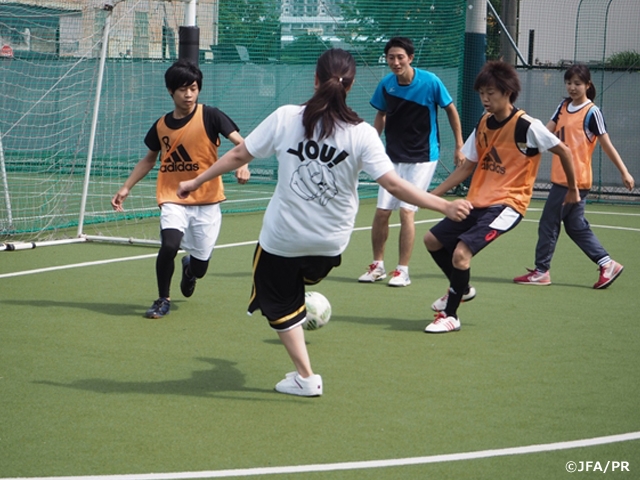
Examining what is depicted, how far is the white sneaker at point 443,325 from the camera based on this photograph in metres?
7.01

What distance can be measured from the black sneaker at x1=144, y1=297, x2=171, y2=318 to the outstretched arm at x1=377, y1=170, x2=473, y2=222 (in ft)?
9.65

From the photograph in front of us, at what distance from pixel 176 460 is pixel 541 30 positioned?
16154 millimetres

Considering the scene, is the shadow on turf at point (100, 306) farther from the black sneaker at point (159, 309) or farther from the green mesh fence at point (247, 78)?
the green mesh fence at point (247, 78)

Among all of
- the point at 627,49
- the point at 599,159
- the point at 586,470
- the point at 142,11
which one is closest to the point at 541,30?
the point at 627,49

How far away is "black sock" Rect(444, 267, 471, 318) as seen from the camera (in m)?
6.98

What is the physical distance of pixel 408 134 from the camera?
30.7 ft

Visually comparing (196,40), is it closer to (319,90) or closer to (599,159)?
(319,90)

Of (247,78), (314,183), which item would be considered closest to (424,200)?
(314,183)

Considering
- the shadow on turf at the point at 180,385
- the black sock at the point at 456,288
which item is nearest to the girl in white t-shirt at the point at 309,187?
the shadow on turf at the point at 180,385

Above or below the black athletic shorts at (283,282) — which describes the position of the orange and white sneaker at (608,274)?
below

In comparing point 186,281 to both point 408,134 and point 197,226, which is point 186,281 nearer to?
point 197,226

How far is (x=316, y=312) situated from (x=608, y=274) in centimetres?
359

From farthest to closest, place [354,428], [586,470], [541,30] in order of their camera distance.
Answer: [541,30] → [354,428] → [586,470]

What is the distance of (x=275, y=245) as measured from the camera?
527cm
